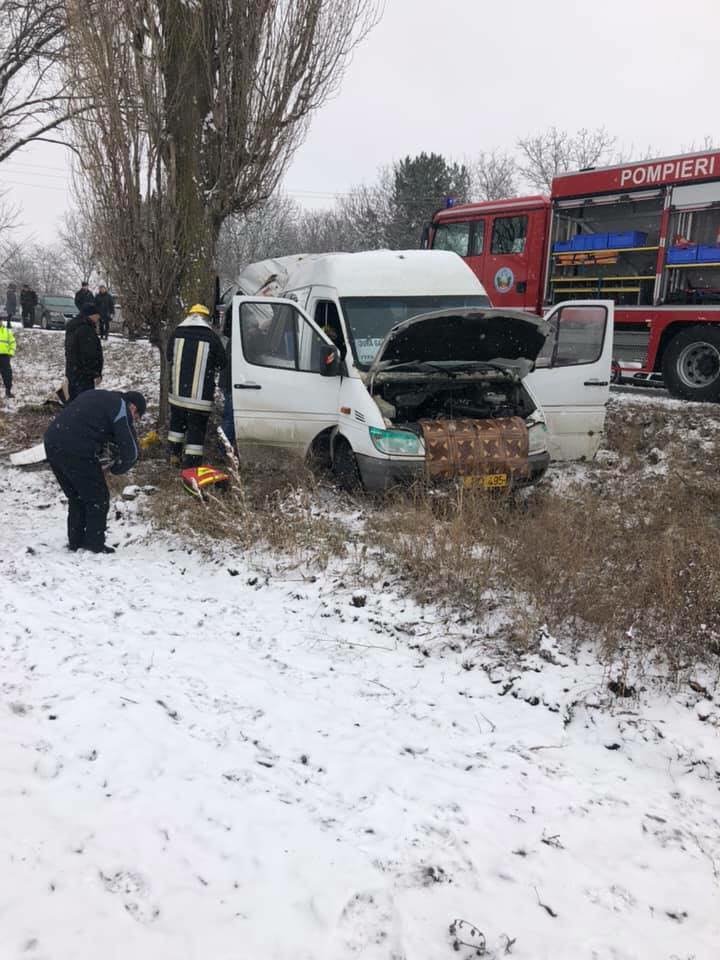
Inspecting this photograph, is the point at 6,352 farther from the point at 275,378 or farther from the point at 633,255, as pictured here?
the point at 633,255

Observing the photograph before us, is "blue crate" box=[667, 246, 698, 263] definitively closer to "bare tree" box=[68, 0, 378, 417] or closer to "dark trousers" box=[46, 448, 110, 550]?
"bare tree" box=[68, 0, 378, 417]

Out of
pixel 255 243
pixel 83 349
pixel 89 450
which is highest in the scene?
pixel 255 243

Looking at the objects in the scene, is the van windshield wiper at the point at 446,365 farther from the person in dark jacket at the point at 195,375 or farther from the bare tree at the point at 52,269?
the bare tree at the point at 52,269

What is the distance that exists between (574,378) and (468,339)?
Answer: 143cm

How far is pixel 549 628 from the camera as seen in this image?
4059 millimetres

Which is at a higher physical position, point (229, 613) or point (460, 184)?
point (460, 184)

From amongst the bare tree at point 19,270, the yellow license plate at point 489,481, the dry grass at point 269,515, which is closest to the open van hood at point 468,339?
the yellow license plate at point 489,481

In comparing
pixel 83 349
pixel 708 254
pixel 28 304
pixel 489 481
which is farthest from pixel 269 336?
pixel 28 304

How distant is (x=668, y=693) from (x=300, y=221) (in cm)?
5712

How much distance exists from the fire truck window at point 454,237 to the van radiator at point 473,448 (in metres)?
7.22

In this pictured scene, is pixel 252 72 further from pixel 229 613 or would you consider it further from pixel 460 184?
pixel 460 184

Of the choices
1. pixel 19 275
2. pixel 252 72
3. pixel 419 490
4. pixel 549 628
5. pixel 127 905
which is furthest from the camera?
pixel 19 275

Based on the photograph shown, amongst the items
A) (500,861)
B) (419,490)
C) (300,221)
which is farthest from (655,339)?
(300,221)

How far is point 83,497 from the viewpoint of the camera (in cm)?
536
